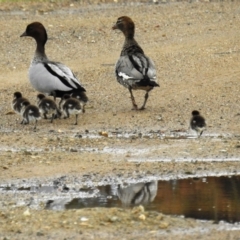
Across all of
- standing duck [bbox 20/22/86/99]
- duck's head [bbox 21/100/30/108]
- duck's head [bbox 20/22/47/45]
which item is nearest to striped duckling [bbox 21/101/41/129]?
duck's head [bbox 21/100/30/108]

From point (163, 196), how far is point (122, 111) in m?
5.97

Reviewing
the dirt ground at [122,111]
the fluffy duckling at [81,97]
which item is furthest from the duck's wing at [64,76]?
the dirt ground at [122,111]

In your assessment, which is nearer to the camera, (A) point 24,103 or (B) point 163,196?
(B) point 163,196

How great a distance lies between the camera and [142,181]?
1199 centimetres

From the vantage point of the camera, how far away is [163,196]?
36.6ft

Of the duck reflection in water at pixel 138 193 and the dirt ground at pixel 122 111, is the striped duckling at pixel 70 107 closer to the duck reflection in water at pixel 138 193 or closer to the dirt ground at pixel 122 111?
the dirt ground at pixel 122 111

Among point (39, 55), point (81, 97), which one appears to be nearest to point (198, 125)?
point (81, 97)

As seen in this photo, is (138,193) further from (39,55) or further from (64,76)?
(39,55)

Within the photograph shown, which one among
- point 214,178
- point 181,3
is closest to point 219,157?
point 214,178

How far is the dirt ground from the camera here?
998cm

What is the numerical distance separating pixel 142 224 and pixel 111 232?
0.35 meters

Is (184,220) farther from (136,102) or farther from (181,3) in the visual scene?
(181,3)

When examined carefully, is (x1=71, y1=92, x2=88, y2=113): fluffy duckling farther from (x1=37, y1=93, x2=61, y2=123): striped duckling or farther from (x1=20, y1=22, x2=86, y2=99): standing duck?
(x1=37, y1=93, x2=61, y2=123): striped duckling

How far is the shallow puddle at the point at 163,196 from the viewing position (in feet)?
34.6
